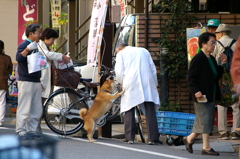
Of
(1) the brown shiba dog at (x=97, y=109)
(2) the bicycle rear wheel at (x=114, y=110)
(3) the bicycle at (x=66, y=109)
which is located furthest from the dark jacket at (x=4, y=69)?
(1) the brown shiba dog at (x=97, y=109)

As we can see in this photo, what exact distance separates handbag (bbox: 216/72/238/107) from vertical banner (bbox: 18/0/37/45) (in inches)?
346

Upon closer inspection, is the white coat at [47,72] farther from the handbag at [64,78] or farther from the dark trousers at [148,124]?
the dark trousers at [148,124]

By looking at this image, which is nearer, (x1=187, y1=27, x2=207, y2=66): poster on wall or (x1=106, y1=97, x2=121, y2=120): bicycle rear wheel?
(x1=106, y1=97, x2=121, y2=120): bicycle rear wheel

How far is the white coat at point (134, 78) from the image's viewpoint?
8273 millimetres

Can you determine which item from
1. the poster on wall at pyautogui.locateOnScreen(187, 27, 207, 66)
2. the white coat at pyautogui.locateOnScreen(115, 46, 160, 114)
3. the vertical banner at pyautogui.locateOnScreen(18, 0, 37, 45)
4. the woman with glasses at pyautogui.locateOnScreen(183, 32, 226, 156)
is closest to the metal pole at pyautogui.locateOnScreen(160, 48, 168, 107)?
the poster on wall at pyautogui.locateOnScreen(187, 27, 207, 66)

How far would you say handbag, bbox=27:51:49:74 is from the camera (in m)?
7.83

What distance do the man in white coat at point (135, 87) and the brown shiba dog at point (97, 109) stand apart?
22cm

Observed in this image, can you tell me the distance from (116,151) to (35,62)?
194 cm

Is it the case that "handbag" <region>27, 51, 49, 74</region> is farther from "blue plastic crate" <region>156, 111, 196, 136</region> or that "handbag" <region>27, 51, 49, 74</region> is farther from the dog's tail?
"blue plastic crate" <region>156, 111, 196, 136</region>

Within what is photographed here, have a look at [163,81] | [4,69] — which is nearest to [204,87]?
[163,81]

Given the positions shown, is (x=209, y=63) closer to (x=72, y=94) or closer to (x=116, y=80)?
(x=116, y=80)

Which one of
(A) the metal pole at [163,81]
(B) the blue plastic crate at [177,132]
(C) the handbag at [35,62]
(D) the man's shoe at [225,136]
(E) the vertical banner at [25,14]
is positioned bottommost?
(D) the man's shoe at [225,136]

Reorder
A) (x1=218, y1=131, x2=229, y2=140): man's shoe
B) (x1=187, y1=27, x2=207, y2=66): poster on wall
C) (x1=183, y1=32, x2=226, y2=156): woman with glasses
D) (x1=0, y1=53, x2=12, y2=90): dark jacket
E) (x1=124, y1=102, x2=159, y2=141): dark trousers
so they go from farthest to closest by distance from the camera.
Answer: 1. (x1=0, y1=53, x2=12, y2=90): dark jacket
2. (x1=187, y1=27, x2=207, y2=66): poster on wall
3. (x1=218, y1=131, x2=229, y2=140): man's shoe
4. (x1=124, y1=102, x2=159, y2=141): dark trousers
5. (x1=183, y1=32, x2=226, y2=156): woman with glasses

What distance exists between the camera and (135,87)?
8297mm
